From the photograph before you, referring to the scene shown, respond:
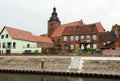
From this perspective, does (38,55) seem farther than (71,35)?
No

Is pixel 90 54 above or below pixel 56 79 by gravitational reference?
above

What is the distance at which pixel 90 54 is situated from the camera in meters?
32.6

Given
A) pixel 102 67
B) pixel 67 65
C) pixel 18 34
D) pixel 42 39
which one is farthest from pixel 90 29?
pixel 102 67

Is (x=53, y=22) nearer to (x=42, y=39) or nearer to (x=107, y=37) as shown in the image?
(x=42, y=39)

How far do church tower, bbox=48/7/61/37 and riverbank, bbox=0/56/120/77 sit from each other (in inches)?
1308

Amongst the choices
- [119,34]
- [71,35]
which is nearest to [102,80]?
[119,34]

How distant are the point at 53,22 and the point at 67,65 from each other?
39415mm

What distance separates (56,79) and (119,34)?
26281 millimetres

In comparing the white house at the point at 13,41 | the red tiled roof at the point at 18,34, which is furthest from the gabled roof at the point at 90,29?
the red tiled roof at the point at 18,34

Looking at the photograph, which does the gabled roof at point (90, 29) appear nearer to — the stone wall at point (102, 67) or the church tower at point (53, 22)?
the stone wall at point (102, 67)

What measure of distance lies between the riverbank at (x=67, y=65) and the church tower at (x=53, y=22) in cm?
3323

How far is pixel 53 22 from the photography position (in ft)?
222

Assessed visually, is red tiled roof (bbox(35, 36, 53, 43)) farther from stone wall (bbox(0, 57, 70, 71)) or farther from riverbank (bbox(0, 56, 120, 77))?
riverbank (bbox(0, 56, 120, 77))

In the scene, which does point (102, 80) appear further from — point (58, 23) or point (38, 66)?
point (58, 23)
